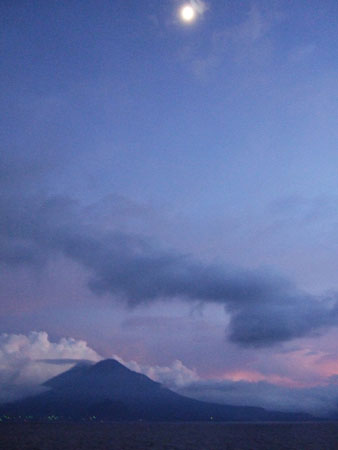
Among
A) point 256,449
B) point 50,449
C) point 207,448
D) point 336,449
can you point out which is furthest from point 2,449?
point 336,449

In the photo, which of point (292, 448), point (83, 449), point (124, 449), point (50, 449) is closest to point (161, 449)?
point (124, 449)

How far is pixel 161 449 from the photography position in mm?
152000

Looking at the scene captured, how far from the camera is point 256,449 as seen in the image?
160 metres

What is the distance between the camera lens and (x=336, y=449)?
158m

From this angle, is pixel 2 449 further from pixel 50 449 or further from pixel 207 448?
pixel 207 448

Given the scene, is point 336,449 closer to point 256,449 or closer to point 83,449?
point 256,449

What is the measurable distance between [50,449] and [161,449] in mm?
47908

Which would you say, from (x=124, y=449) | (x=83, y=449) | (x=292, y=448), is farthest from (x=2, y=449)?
(x=292, y=448)

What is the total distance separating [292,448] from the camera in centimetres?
16000

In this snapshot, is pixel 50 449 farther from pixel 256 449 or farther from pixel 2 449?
pixel 256 449

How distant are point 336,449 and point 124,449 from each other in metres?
93.3

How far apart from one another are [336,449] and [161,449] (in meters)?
77.6

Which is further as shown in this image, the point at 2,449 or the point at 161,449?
the point at 2,449

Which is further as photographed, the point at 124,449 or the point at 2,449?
the point at 2,449
